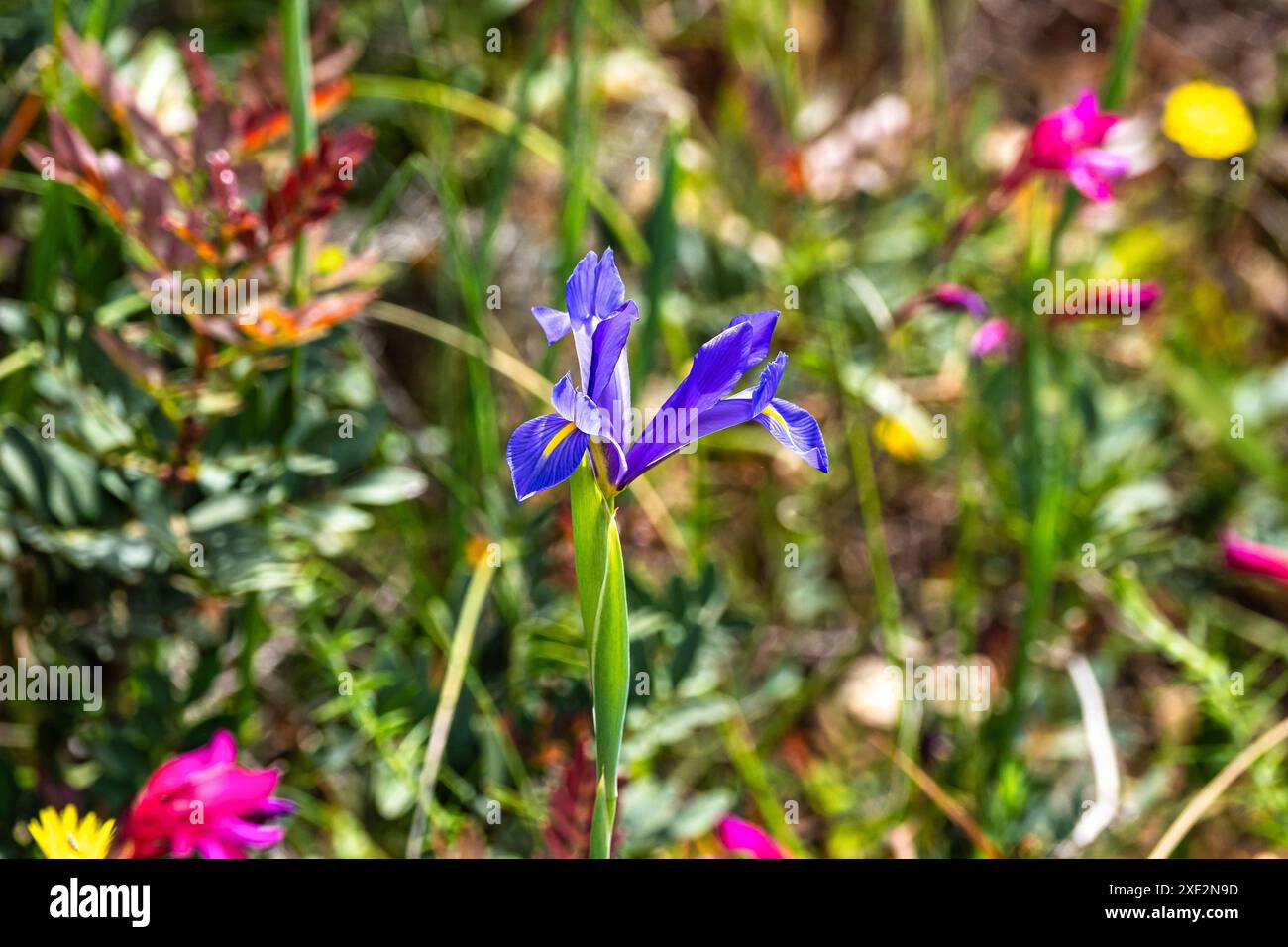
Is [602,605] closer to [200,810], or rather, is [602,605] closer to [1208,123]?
[200,810]

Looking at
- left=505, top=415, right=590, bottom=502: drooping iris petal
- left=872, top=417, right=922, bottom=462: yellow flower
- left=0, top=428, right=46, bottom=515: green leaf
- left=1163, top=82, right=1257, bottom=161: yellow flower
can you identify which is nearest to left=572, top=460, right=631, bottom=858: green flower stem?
left=505, top=415, right=590, bottom=502: drooping iris petal

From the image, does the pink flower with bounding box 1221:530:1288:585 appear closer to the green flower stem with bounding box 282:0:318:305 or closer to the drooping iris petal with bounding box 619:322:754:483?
the drooping iris petal with bounding box 619:322:754:483

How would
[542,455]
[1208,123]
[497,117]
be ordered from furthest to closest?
[1208,123] < [497,117] < [542,455]

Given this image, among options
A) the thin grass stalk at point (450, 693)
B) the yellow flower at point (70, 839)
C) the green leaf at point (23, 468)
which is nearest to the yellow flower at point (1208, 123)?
the thin grass stalk at point (450, 693)

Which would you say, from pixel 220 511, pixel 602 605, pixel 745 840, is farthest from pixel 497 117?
pixel 602 605

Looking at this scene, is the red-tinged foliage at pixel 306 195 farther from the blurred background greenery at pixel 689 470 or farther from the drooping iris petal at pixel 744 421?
the drooping iris petal at pixel 744 421

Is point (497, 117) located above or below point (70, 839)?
above
